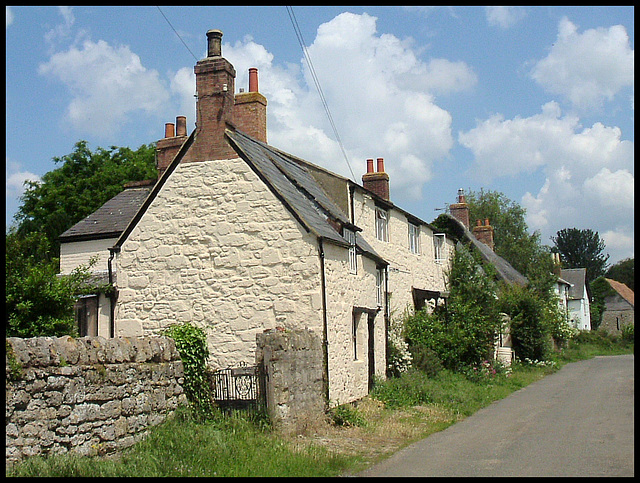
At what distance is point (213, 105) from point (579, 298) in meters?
56.6

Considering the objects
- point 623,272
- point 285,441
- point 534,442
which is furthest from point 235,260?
point 623,272

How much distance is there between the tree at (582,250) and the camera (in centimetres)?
8850

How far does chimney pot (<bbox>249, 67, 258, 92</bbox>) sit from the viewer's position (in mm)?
21719

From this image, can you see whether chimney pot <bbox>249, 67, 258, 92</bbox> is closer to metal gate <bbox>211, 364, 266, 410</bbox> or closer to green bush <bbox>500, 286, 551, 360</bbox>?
metal gate <bbox>211, 364, 266, 410</bbox>

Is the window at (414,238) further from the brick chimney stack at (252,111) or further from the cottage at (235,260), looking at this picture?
the brick chimney stack at (252,111)

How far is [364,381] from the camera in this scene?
1792 cm

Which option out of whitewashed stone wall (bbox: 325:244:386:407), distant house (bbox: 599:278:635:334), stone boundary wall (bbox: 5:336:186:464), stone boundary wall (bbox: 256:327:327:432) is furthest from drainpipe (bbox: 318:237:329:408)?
distant house (bbox: 599:278:635:334)

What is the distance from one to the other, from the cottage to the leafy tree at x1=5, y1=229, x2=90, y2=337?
3899 mm

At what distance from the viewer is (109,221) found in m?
24.0

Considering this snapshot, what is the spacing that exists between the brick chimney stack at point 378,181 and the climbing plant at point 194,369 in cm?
1434

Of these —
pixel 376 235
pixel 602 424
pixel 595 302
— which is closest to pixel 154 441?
pixel 602 424

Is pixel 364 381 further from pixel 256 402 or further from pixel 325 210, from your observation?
pixel 256 402

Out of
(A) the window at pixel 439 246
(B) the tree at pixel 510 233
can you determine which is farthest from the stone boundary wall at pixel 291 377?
(B) the tree at pixel 510 233

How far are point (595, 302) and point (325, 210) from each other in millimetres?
59825
